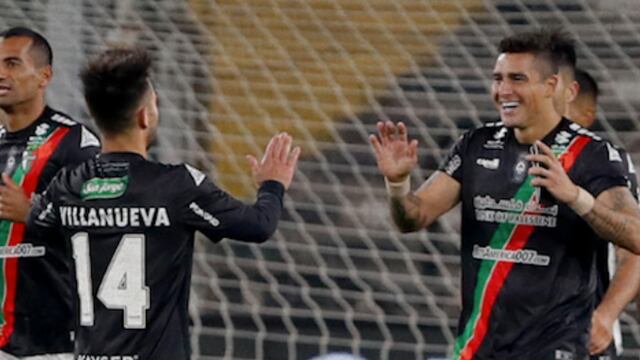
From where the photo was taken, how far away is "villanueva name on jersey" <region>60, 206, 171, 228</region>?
566 centimetres

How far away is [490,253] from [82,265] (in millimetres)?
1494

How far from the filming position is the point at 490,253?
6324 millimetres

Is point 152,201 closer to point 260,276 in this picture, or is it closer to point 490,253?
point 490,253

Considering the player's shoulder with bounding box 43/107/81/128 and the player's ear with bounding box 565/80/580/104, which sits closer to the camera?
the player's ear with bounding box 565/80/580/104

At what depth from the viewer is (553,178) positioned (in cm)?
587

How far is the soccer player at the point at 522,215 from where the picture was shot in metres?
6.22

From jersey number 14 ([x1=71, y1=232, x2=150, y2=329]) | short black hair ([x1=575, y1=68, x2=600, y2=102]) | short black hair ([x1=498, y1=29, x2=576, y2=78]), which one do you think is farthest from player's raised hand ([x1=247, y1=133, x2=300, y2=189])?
short black hair ([x1=575, y1=68, x2=600, y2=102])

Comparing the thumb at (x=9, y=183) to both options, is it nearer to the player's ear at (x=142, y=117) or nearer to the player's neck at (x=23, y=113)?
the player's neck at (x=23, y=113)

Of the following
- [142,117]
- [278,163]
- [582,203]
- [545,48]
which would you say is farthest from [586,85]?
[142,117]

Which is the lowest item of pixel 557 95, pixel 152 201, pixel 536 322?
pixel 536 322

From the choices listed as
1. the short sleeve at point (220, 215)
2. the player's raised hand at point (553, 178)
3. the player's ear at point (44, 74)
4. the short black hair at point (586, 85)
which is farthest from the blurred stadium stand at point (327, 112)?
the short sleeve at point (220, 215)

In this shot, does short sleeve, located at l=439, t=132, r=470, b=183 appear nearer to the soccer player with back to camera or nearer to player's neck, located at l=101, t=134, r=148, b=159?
the soccer player with back to camera

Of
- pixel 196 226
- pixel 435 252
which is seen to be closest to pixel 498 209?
pixel 196 226

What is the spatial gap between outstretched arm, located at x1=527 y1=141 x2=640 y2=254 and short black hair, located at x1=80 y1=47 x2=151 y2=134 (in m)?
1.33
